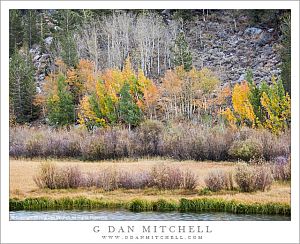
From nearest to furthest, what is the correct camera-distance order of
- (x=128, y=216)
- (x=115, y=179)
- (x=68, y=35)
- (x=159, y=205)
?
(x=128, y=216) → (x=159, y=205) → (x=115, y=179) → (x=68, y=35)

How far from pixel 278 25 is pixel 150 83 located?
2587mm

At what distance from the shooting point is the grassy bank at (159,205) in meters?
12.7

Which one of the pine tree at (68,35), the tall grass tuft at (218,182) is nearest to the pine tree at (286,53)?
the tall grass tuft at (218,182)

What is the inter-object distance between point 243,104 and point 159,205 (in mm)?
2472

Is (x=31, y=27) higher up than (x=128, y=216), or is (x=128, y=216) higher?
(x=31, y=27)

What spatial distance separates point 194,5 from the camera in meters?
13.1

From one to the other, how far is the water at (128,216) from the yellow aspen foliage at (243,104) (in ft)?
6.06

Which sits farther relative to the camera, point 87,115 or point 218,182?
point 87,115

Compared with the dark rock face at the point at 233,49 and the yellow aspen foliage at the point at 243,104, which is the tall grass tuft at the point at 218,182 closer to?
the yellow aspen foliage at the point at 243,104

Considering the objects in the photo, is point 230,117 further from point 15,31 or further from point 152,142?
point 15,31

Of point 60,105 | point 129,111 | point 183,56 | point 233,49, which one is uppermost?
point 233,49

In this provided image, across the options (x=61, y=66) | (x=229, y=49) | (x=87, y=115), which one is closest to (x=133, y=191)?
(x=87, y=115)

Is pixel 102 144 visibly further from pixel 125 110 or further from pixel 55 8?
pixel 55 8

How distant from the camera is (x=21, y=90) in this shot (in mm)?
13344
